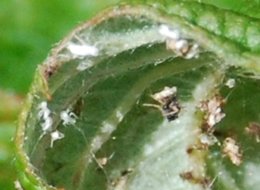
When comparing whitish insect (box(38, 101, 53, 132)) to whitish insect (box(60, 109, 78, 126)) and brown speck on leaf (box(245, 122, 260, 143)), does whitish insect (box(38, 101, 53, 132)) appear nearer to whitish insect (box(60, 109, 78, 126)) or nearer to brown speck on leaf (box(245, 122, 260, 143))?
whitish insect (box(60, 109, 78, 126))

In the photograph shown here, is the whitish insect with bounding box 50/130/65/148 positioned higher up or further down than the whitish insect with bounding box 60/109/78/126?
further down

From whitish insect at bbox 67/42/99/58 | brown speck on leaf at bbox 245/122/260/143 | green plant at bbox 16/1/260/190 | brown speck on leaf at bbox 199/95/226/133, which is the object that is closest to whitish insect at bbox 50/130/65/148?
green plant at bbox 16/1/260/190

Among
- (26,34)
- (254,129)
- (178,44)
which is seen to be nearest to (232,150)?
(254,129)

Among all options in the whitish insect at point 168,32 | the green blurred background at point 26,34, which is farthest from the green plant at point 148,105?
the green blurred background at point 26,34

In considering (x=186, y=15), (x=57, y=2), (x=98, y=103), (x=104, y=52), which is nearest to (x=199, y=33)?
(x=186, y=15)

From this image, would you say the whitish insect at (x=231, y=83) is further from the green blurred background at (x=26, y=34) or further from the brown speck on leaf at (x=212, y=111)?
the green blurred background at (x=26, y=34)

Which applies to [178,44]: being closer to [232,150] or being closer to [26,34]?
[232,150]

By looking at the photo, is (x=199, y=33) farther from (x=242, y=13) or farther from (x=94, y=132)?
(x=94, y=132)
